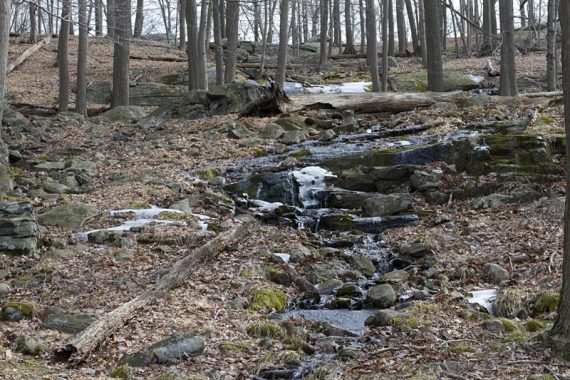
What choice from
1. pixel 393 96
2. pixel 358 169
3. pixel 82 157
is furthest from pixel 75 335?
pixel 393 96

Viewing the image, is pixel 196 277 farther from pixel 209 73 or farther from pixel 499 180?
pixel 209 73

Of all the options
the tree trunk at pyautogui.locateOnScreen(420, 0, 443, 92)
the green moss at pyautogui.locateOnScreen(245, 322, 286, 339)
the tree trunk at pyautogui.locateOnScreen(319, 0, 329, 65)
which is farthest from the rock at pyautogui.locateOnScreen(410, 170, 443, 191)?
the tree trunk at pyautogui.locateOnScreen(319, 0, 329, 65)

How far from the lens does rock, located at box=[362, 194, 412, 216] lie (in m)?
11.4

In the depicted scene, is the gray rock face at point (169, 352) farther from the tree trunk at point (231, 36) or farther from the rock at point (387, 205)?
the tree trunk at point (231, 36)

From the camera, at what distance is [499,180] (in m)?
11.7

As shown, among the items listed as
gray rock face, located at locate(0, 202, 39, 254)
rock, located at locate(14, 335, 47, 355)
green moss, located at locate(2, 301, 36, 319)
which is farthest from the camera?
gray rock face, located at locate(0, 202, 39, 254)

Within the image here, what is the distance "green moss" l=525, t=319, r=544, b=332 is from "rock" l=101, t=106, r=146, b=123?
14.6 meters

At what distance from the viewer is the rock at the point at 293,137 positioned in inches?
614

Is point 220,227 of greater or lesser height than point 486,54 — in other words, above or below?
below

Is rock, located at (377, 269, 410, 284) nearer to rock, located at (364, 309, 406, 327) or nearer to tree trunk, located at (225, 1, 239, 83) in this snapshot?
rock, located at (364, 309, 406, 327)

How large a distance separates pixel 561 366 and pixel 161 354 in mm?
3467

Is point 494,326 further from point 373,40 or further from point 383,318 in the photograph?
point 373,40

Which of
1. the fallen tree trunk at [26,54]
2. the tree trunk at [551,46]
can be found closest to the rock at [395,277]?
the tree trunk at [551,46]

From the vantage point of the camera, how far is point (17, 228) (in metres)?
8.85
